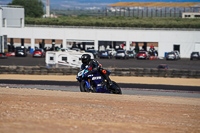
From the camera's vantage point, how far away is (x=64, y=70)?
1304 inches

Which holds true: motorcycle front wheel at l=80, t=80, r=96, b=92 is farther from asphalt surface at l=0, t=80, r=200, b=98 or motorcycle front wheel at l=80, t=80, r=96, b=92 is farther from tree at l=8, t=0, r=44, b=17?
tree at l=8, t=0, r=44, b=17

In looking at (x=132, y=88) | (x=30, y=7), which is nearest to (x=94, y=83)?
(x=132, y=88)

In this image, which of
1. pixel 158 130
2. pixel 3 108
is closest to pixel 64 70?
pixel 3 108

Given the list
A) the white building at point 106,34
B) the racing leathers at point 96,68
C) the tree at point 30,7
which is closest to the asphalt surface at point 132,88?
the racing leathers at point 96,68

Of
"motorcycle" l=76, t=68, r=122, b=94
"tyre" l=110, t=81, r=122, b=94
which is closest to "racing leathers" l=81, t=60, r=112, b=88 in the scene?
"motorcycle" l=76, t=68, r=122, b=94

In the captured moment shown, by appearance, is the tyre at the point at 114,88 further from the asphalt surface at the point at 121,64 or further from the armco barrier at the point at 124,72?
the asphalt surface at the point at 121,64

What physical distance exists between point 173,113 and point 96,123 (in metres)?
3.32

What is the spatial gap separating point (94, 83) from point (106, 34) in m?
59.8

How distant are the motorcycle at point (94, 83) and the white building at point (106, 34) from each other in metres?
57.0

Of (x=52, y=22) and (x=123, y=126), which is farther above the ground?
(x=52, y=22)

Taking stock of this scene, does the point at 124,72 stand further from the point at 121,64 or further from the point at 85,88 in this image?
the point at 121,64

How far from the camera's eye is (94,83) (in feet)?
54.5

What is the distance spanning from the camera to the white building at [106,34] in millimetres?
73625

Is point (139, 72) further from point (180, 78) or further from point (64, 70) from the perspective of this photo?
point (64, 70)
